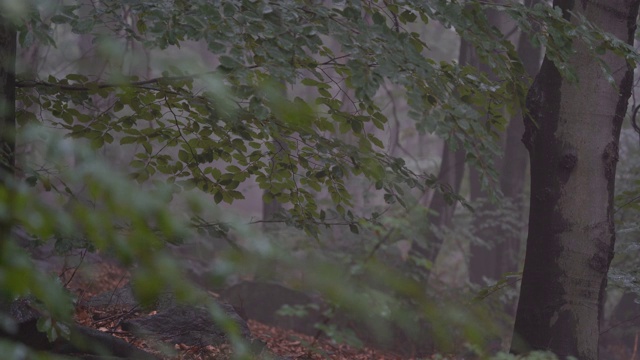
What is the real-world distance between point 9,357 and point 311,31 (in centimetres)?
258

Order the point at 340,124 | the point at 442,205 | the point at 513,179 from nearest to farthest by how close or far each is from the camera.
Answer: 1. the point at 340,124
2. the point at 442,205
3. the point at 513,179

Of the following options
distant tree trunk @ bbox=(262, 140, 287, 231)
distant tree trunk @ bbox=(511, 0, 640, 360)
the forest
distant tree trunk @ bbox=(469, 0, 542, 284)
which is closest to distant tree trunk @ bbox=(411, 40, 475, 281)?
distant tree trunk @ bbox=(469, 0, 542, 284)

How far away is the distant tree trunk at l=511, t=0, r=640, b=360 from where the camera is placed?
4422 mm

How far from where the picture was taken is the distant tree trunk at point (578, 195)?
4.42 meters

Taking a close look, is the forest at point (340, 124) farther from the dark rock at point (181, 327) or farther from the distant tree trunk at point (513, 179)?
the distant tree trunk at point (513, 179)

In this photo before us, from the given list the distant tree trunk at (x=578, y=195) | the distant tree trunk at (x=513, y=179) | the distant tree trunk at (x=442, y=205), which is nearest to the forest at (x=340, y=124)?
the distant tree trunk at (x=578, y=195)

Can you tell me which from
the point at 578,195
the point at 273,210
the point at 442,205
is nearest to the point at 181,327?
the point at 578,195

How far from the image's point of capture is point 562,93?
4.50 metres

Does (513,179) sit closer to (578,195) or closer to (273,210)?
(273,210)

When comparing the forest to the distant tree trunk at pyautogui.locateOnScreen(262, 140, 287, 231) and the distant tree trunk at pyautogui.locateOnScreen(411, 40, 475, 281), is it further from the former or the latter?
the distant tree trunk at pyautogui.locateOnScreen(411, 40, 475, 281)

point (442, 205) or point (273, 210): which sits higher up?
point (442, 205)

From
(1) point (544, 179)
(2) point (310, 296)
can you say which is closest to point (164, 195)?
(1) point (544, 179)

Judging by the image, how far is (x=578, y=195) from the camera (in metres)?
4.45

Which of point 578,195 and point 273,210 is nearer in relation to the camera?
point 578,195
